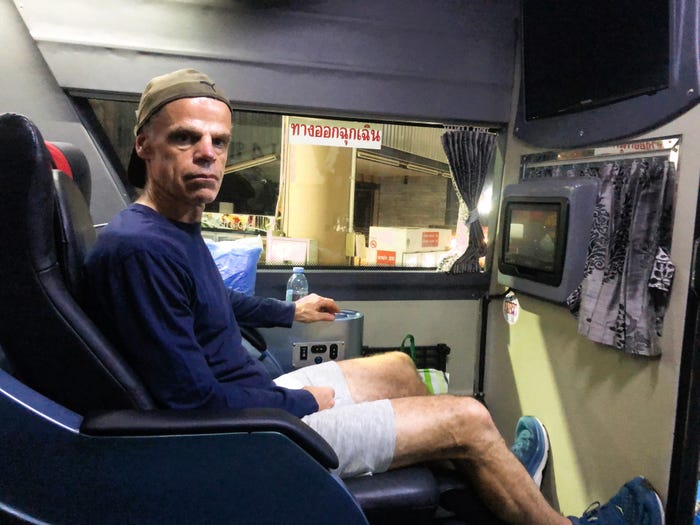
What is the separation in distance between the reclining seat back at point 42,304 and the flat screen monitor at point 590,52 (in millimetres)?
1913

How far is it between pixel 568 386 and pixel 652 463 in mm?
495

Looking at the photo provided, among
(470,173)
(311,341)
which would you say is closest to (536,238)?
(470,173)

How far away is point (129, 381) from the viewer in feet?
3.68

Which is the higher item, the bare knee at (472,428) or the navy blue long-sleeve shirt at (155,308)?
the navy blue long-sleeve shirt at (155,308)

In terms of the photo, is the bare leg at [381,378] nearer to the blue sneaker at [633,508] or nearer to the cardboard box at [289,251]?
the blue sneaker at [633,508]

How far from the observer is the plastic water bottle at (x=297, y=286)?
2.62m

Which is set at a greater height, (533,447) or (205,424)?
(205,424)

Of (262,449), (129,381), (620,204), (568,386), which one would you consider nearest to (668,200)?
(620,204)

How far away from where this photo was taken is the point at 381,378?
6.28 ft

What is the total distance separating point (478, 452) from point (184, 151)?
45.5 inches

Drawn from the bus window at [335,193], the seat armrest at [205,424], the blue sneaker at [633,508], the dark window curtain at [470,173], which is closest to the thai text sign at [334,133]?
the bus window at [335,193]

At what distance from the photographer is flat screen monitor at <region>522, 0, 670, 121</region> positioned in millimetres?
1791

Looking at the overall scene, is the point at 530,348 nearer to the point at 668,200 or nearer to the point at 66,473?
the point at 668,200

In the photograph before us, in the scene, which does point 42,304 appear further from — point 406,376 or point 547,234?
point 547,234
